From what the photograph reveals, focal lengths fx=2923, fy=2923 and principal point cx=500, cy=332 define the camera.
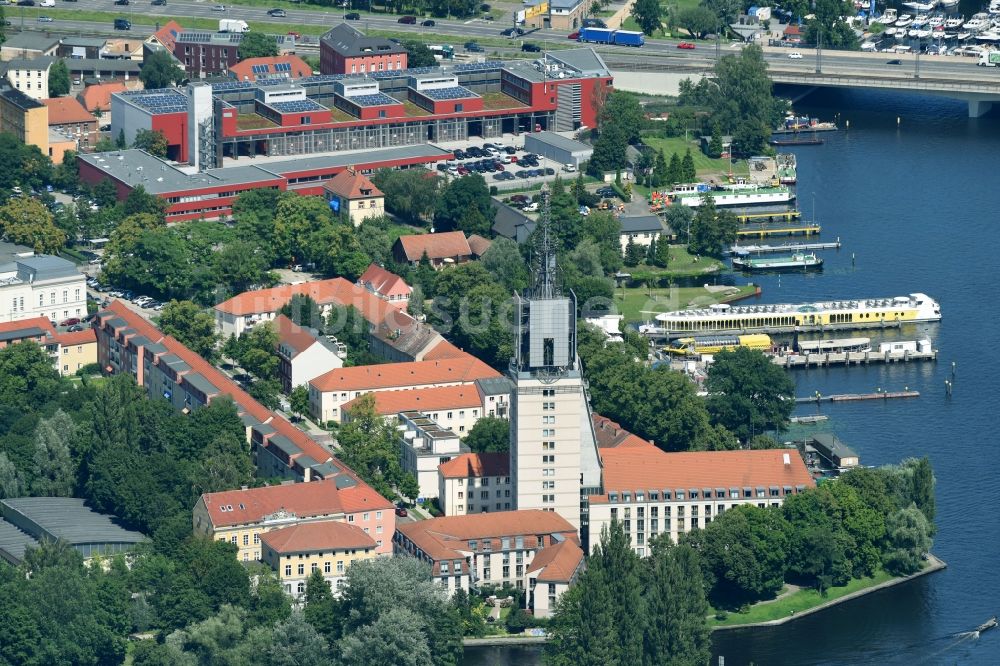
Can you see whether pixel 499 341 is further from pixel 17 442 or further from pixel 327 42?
pixel 327 42

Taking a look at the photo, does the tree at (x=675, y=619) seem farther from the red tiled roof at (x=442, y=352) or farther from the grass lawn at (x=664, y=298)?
the grass lawn at (x=664, y=298)

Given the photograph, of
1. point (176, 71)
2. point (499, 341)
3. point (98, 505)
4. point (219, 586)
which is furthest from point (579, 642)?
point (176, 71)

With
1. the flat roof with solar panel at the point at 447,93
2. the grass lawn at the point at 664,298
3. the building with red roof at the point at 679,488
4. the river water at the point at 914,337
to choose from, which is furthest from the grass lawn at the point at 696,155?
the building with red roof at the point at 679,488

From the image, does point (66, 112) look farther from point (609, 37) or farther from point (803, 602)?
point (803, 602)

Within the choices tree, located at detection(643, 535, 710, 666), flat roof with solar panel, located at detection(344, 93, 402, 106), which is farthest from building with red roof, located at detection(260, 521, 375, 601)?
flat roof with solar panel, located at detection(344, 93, 402, 106)

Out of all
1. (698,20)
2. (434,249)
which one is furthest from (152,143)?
(698,20)
